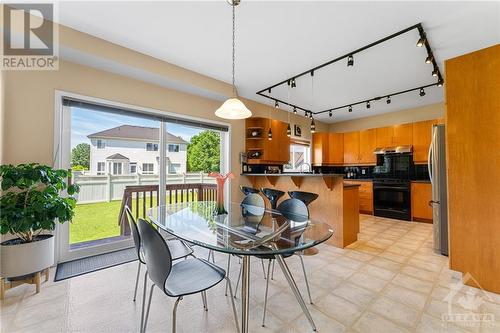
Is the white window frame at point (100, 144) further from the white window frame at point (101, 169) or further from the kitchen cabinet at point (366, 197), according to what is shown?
the kitchen cabinet at point (366, 197)

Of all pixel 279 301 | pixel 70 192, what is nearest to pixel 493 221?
pixel 279 301

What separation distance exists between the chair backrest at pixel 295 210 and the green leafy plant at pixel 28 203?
7.23ft

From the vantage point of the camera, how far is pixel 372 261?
8.74 ft

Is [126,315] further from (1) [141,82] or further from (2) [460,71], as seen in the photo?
(2) [460,71]

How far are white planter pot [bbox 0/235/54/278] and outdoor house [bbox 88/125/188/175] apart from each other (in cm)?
116

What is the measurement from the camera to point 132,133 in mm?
3213

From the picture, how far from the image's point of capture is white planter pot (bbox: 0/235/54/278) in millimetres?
1924

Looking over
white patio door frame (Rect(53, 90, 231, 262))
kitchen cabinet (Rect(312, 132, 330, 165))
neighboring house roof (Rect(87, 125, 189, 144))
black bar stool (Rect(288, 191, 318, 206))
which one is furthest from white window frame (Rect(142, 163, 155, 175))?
kitchen cabinet (Rect(312, 132, 330, 165))

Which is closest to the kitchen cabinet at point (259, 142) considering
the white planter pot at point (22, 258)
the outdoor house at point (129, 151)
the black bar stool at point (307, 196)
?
the outdoor house at point (129, 151)

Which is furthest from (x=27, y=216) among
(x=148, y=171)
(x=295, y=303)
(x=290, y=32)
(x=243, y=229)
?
(x=290, y=32)

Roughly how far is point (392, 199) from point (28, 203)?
614cm

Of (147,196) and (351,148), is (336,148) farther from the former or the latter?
(147,196)

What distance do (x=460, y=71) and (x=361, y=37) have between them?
1042 mm

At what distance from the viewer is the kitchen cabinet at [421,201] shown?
14.5ft
